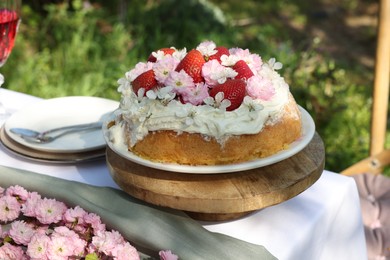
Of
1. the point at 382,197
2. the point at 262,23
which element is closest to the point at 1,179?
the point at 382,197

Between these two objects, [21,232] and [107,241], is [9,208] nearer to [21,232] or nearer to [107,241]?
[21,232]

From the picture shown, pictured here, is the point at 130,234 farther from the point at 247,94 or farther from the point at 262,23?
the point at 262,23

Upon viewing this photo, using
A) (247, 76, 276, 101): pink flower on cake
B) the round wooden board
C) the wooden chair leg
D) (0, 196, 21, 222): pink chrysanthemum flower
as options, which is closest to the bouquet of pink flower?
(0, 196, 21, 222): pink chrysanthemum flower

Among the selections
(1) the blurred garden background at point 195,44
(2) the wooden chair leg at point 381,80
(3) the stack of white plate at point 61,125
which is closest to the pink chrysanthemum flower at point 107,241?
A: (3) the stack of white plate at point 61,125

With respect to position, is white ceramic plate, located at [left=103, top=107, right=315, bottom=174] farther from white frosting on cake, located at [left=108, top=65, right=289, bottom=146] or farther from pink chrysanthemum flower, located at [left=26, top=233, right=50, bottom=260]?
pink chrysanthemum flower, located at [left=26, top=233, right=50, bottom=260]

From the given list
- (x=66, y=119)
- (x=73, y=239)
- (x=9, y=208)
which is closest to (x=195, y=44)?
(x=66, y=119)

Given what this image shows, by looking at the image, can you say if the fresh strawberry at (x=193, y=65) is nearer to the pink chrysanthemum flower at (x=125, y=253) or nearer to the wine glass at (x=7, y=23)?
the pink chrysanthemum flower at (x=125, y=253)
